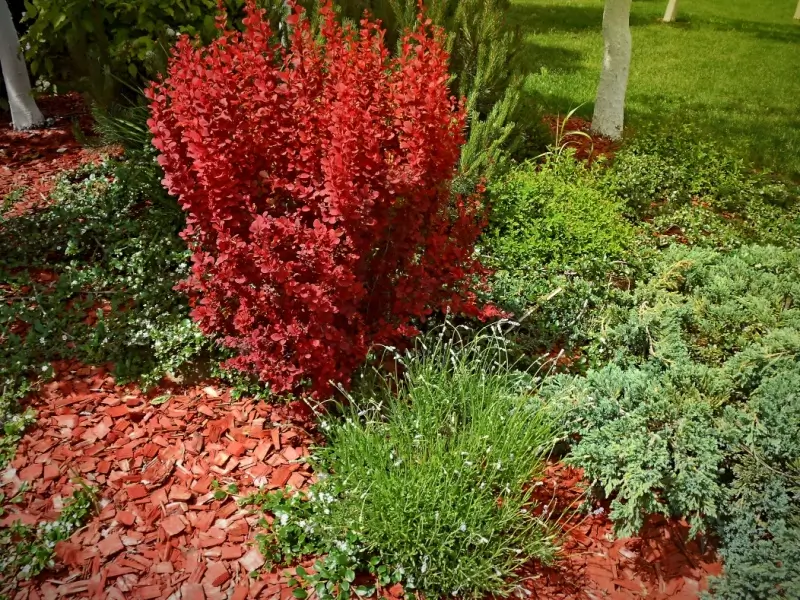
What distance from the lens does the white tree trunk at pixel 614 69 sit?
6125 millimetres

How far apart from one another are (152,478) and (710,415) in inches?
101

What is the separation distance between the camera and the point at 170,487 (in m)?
2.91

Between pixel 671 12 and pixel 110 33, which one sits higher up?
pixel 671 12

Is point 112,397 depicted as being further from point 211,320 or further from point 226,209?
point 226,209

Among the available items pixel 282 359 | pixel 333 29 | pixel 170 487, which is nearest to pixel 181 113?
pixel 333 29

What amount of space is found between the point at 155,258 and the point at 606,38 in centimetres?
484

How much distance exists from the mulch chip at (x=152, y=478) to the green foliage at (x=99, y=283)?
160 mm

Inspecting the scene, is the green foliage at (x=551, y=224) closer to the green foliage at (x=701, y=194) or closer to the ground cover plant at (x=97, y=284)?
the green foliage at (x=701, y=194)

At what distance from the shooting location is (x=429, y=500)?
2547 mm

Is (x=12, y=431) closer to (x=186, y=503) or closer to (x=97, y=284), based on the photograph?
(x=186, y=503)

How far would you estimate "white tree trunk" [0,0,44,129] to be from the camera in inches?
215

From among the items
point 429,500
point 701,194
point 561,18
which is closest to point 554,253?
point 701,194

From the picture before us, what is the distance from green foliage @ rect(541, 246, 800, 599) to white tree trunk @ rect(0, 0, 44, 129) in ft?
17.5

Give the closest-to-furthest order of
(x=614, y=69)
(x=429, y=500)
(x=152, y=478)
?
(x=429, y=500)
(x=152, y=478)
(x=614, y=69)
